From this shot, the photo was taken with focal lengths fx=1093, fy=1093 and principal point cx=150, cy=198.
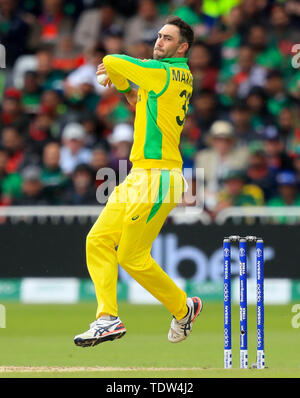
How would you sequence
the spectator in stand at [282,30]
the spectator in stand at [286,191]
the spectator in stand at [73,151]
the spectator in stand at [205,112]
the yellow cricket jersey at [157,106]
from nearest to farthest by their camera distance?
the yellow cricket jersey at [157,106] < the spectator in stand at [286,191] < the spectator in stand at [73,151] < the spectator in stand at [205,112] < the spectator in stand at [282,30]

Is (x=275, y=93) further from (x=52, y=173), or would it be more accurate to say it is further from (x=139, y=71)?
(x=139, y=71)

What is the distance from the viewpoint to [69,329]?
11.6 metres

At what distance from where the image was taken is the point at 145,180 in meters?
8.22

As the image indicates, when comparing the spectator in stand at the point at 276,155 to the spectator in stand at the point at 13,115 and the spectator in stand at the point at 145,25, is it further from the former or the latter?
the spectator in stand at the point at 13,115

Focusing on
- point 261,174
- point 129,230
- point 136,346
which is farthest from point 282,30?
point 129,230

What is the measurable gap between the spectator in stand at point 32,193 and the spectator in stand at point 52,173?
95 mm

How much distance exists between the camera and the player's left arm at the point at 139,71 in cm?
806

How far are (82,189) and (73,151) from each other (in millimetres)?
856

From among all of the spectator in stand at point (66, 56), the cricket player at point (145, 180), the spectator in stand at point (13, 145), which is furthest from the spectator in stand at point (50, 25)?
the cricket player at point (145, 180)

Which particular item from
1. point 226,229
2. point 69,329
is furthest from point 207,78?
Answer: point 69,329

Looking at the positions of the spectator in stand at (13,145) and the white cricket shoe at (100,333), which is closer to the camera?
the white cricket shoe at (100,333)

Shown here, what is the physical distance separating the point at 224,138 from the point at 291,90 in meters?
1.60

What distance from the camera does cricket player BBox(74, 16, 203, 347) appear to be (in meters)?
8.16

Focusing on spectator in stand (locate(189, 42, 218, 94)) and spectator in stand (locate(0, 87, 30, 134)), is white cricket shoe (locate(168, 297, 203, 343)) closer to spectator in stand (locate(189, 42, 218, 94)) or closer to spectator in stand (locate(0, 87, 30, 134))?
spectator in stand (locate(189, 42, 218, 94))
